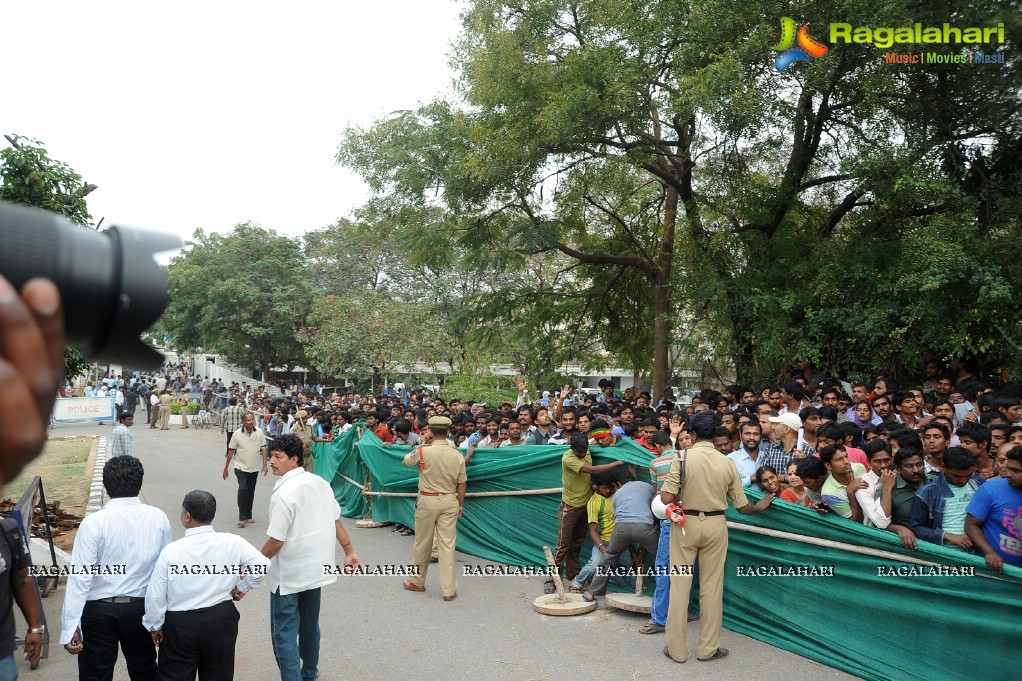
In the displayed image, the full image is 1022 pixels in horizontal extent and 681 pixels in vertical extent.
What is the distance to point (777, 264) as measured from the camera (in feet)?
46.4

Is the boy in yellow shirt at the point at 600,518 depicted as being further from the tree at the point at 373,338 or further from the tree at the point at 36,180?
the tree at the point at 373,338

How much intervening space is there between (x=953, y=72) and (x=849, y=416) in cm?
563

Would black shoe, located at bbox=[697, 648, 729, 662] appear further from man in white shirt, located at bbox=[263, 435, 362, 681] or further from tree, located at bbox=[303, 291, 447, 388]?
tree, located at bbox=[303, 291, 447, 388]

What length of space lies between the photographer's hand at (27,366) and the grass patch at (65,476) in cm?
981

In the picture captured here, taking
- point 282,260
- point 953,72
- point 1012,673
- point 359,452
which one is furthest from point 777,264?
point 282,260

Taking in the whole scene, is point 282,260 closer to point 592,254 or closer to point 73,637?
point 592,254

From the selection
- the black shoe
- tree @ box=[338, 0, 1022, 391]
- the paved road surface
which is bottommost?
the paved road surface

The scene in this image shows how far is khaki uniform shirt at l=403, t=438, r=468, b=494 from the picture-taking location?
8.54 metres

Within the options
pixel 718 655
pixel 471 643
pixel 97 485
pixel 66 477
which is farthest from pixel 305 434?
pixel 718 655

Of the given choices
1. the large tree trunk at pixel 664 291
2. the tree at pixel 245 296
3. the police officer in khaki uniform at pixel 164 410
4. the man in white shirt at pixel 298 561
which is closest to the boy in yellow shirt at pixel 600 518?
the man in white shirt at pixel 298 561

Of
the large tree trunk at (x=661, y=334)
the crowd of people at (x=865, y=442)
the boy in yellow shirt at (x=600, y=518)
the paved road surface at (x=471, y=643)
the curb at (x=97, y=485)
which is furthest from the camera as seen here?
the large tree trunk at (x=661, y=334)

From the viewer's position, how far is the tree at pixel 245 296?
40188mm

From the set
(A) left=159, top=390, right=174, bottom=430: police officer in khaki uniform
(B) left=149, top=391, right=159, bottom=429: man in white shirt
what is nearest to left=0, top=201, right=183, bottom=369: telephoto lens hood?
(A) left=159, top=390, right=174, bottom=430: police officer in khaki uniform

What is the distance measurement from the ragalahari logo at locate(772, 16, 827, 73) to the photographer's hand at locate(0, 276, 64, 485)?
12219mm
